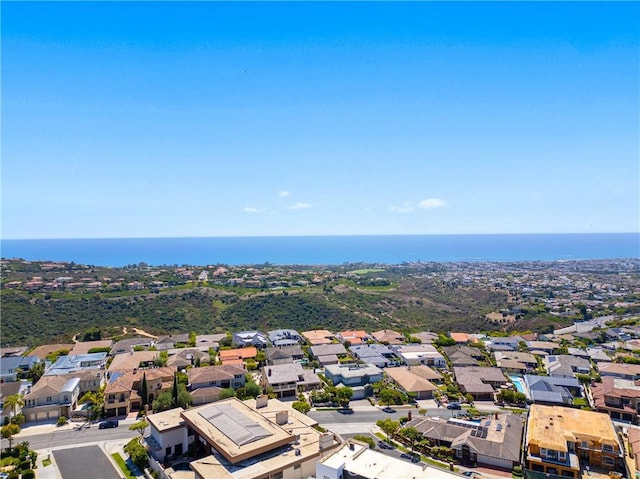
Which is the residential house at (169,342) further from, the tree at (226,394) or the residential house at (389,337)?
the residential house at (389,337)

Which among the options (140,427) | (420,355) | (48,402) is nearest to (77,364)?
(48,402)

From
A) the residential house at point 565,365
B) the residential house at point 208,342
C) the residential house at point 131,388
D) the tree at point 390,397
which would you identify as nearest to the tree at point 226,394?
the residential house at point 131,388

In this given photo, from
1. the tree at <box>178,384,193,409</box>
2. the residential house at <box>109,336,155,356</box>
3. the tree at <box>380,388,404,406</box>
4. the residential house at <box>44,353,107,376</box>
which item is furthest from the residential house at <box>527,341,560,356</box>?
the residential house at <box>44,353,107,376</box>

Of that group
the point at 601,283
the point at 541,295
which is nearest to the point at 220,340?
the point at 541,295

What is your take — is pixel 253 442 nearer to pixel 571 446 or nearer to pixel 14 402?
pixel 571 446

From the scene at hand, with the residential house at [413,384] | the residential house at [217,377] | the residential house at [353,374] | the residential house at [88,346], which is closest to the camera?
the residential house at [217,377]
